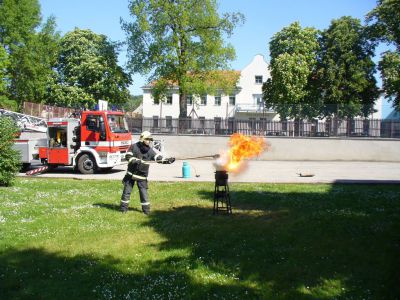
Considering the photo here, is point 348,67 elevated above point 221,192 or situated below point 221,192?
above

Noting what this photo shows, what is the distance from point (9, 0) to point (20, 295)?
47179 mm

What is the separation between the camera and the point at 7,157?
15.2 m

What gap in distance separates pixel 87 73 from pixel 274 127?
28687 millimetres

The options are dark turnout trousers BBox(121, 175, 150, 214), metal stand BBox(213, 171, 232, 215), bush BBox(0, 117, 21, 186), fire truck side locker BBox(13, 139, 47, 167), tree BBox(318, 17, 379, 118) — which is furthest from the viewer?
tree BBox(318, 17, 379, 118)

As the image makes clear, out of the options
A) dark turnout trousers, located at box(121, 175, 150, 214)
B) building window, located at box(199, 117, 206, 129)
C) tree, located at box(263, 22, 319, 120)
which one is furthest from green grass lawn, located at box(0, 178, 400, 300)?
tree, located at box(263, 22, 319, 120)

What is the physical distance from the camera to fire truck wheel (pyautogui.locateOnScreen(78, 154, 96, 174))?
19578 mm

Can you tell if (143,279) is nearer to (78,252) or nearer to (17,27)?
(78,252)

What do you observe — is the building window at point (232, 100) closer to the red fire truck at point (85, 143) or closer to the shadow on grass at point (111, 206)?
the red fire truck at point (85, 143)

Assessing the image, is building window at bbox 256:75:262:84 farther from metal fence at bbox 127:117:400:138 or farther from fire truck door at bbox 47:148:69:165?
fire truck door at bbox 47:148:69:165

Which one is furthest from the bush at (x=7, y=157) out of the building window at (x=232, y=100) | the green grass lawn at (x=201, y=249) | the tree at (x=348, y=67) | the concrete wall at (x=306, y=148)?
the building window at (x=232, y=100)

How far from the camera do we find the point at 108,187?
15469 mm

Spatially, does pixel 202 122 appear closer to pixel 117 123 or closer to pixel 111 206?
pixel 117 123

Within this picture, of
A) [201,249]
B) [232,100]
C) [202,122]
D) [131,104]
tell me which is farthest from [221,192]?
[131,104]

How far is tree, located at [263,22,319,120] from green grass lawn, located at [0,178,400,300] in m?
37.6
